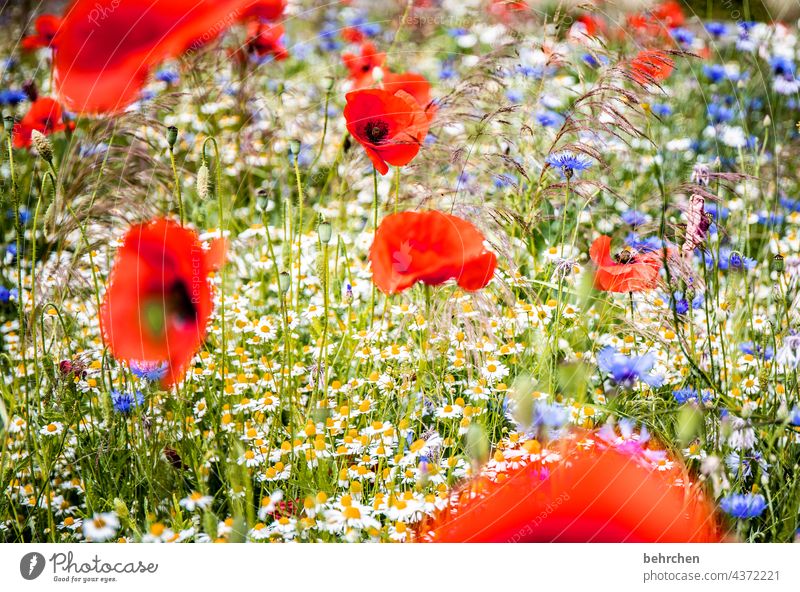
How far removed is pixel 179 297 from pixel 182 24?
36cm

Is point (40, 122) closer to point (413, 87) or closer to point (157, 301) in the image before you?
point (157, 301)

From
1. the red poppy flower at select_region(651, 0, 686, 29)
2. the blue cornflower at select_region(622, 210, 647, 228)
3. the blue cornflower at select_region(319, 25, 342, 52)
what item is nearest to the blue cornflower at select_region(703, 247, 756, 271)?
the blue cornflower at select_region(622, 210, 647, 228)

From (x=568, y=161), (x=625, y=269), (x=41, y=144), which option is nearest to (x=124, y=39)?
(x=41, y=144)

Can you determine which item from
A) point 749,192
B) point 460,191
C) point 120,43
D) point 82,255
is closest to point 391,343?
point 460,191

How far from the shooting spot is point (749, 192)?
125cm

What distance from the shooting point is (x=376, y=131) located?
0.93 m

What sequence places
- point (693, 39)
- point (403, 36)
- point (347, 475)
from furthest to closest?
point (693, 39), point (403, 36), point (347, 475)

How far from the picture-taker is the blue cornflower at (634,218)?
116cm

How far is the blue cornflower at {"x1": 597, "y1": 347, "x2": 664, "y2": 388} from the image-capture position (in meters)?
0.93

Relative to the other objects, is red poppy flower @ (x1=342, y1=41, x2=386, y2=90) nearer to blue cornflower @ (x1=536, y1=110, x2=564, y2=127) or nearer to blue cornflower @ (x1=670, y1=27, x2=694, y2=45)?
blue cornflower @ (x1=536, y1=110, x2=564, y2=127)

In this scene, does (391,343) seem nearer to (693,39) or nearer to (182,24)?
(182,24)

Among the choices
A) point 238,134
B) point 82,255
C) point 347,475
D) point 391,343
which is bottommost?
point 347,475

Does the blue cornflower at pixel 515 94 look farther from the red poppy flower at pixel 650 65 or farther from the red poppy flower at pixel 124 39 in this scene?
the red poppy flower at pixel 124 39

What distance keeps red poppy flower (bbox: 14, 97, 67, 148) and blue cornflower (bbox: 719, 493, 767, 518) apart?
2.99 ft
